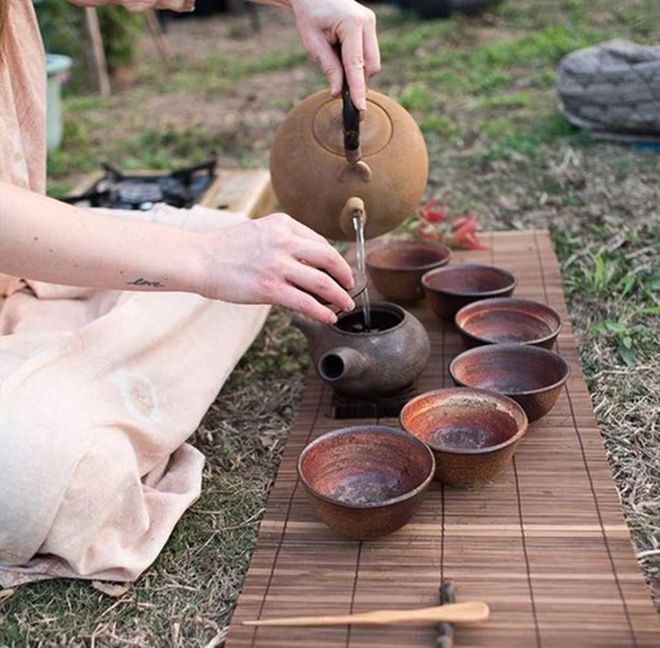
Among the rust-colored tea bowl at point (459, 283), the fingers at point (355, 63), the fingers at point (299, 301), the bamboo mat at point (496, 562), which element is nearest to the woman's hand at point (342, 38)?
the fingers at point (355, 63)

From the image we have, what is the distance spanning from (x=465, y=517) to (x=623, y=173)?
7.03 feet

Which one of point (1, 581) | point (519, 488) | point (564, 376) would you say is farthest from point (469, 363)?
point (1, 581)

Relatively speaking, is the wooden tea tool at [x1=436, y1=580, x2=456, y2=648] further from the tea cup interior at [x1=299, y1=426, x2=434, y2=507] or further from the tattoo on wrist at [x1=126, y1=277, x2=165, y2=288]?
the tattoo on wrist at [x1=126, y1=277, x2=165, y2=288]

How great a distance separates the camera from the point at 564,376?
6.88 ft

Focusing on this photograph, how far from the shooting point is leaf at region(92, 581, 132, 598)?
1780 millimetres

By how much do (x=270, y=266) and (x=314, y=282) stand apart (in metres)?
0.09

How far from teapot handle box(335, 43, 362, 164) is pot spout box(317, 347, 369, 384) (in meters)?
0.51

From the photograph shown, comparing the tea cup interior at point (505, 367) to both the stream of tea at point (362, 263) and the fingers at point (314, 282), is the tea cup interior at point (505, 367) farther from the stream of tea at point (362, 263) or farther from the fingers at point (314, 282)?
the fingers at point (314, 282)

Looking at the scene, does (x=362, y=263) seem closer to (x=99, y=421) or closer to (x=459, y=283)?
(x=459, y=283)

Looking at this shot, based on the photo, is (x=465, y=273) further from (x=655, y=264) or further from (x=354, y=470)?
(x=354, y=470)

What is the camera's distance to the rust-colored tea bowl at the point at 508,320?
2.39 metres

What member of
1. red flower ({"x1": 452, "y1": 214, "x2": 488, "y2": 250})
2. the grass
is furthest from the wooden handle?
red flower ({"x1": 452, "y1": 214, "x2": 488, "y2": 250})

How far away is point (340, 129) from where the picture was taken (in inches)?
93.0

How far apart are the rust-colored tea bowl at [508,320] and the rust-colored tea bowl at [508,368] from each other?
0.50 ft
